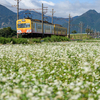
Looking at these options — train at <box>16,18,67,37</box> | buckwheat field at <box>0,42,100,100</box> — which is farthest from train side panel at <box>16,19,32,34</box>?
buckwheat field at <box>0,42,100,100</box>

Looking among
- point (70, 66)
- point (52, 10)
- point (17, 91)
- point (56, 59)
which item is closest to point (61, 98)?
point (17, 91)

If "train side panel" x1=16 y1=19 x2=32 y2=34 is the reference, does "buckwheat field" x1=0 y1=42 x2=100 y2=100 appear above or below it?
below

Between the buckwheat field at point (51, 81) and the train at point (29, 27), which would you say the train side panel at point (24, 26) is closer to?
the train at point (29, 27)

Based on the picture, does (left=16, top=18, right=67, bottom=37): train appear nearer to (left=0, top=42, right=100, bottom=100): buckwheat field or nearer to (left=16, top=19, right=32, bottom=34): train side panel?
(left=16, top=19, right=32, bottom=34): train side panel

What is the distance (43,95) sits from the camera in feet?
6.72

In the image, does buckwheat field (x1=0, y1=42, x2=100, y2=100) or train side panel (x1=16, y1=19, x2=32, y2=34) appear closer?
buckwheat field (x1=0, y1=42, x2=100, y2=100)

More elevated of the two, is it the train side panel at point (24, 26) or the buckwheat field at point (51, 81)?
the train side panel at point (24, 26)

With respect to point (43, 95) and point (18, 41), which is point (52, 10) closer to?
point (18, 41)

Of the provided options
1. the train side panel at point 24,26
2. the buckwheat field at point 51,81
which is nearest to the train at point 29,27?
the train side panel at point 24,26

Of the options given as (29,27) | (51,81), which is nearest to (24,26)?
(29,27)

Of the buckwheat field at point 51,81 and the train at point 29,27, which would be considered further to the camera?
the train at point 29,27

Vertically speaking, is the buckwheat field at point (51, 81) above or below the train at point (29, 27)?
below

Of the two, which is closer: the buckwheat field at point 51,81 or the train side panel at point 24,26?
the buckwheat field at point 51,81

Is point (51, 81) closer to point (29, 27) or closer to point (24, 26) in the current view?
point (29, 27)
